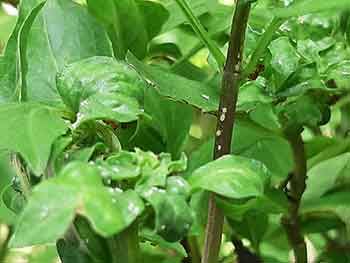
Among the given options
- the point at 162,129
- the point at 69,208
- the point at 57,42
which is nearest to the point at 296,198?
the point at 162,129

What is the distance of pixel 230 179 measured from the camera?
0.47m

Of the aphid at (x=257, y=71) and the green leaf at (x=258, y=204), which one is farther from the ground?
the aphid at (x=257, y=71)

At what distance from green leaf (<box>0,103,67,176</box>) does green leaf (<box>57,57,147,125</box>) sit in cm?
2

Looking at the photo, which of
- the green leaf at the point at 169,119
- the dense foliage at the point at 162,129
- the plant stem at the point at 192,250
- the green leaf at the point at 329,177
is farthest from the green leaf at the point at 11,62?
the green leaf at the point at 329,177

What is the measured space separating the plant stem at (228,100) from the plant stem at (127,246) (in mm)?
64

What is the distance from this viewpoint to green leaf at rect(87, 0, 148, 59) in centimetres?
67

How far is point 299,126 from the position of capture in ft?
2.17

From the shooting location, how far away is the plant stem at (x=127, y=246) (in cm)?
49

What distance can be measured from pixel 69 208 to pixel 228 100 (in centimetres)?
18

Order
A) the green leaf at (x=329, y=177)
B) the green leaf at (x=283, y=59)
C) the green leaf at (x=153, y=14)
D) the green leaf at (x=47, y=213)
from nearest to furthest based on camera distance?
the green leaf at (x=47, y=213) < the green leaf at (x=283, y=59) < the green leaf at (x=153, y=14) < the green leaf at (x=329, y=177)

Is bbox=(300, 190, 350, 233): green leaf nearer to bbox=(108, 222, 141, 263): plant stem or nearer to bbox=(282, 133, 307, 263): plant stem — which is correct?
bbox=(282, 133, 307, 263): plant stem

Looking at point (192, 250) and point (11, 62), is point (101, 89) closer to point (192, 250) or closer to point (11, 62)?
point (11, 62)

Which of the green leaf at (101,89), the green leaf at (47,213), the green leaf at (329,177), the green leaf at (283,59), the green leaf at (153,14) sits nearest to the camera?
the green leaf at (47,213)

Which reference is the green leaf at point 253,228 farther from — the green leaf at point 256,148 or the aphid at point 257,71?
the aphid at point 257,71
